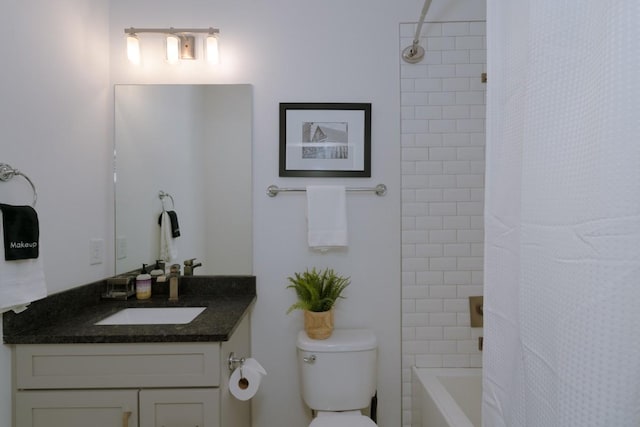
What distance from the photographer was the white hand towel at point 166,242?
1.64 meters

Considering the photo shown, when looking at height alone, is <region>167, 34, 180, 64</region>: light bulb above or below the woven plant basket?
above

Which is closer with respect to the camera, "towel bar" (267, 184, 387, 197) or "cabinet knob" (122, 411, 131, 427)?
"cabinet knob" (122, 411, 131, 427)

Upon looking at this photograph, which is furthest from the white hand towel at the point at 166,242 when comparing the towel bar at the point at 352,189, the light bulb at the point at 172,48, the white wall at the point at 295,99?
the light bulb at the point at 172,48

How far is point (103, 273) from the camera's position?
158cm

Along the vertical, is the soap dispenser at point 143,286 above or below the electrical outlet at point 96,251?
below

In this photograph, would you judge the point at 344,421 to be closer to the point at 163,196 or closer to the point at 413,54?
the point at 163,196

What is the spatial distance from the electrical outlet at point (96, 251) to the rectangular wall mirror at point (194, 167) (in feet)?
0.27

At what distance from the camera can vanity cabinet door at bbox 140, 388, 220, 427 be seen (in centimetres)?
107

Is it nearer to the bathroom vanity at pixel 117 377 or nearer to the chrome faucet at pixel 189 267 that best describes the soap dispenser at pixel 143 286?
the chrome faucet at pixel 189 267

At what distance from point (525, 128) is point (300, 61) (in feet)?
4.45

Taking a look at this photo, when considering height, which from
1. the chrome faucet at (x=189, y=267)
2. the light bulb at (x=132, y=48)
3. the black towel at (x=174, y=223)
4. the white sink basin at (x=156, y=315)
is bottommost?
the white sink basin at (x=156, y=315)

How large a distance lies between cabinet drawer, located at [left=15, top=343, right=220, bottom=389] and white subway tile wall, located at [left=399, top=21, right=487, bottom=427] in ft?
3.44

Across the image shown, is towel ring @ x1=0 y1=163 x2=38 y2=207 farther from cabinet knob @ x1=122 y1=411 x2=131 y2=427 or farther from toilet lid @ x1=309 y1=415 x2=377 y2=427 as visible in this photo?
toilet lid @ x1=309 y1=415 x2=377 y2=427

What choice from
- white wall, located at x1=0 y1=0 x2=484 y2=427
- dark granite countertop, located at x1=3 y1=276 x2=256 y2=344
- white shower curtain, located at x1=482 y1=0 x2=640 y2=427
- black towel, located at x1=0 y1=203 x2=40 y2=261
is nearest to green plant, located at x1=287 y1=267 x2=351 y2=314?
white wall, located at x1=0 y1=0 x2=484 y2=427
